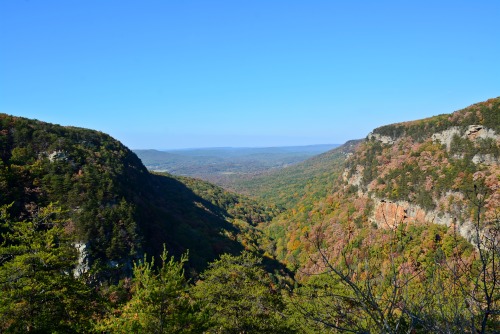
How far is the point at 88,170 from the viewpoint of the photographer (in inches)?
1887

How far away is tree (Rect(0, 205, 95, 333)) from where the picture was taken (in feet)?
32.3

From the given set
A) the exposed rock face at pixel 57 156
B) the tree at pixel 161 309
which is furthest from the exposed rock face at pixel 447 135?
the exposed rock face at pixel 57 156

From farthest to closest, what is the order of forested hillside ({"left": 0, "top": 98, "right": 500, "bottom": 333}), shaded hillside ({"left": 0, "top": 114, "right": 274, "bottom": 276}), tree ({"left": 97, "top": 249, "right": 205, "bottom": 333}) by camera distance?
shaded hillside ({"left": 0, "top": 114, "right": 274, "bottom": 276}), tree ({"left": 97, "top": 249, "right": 205, "bottom": 333}), forested hillside ({"left": 0, "top": 98, "right": 500, "bottom": 333})

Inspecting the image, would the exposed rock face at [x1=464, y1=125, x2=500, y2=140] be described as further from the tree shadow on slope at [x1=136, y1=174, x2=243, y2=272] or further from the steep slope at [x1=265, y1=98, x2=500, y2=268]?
the tree shadow on slope at [x1=136, y1=174, x2=243, y2=272]

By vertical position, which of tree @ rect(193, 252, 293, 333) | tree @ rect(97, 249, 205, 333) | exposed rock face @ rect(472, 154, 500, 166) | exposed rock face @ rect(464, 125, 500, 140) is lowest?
tree @ rect(193, 252, 293, 333)

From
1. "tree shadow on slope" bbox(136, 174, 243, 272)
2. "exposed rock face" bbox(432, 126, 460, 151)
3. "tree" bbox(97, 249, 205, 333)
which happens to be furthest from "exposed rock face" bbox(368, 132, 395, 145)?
"tree" bbox(97, 249, 205, 333)

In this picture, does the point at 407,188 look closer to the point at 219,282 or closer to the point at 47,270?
the point at 219,282

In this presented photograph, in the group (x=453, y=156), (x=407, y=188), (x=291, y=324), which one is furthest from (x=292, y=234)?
(x=291, y=324)

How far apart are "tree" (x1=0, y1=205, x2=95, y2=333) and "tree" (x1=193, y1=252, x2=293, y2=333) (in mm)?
6736

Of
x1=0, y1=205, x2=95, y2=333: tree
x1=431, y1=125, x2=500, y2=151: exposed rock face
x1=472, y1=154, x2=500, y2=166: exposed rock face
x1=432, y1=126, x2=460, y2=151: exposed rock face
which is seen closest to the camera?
x1=0, y1=205, x2=95, y2=333: tree

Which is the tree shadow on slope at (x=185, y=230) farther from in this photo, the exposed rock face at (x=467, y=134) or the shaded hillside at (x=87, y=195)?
the exposed rock face at (x=467, y=134)

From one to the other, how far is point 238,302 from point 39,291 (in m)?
10.2

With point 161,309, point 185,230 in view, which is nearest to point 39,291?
point 161,309

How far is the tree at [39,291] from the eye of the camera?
388 inches
